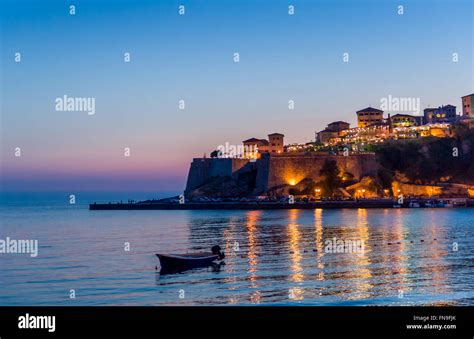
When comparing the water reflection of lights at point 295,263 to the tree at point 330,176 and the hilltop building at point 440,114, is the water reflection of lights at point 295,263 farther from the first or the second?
the hilltop building at point 440,114

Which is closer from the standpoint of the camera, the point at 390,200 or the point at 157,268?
the point at 157,268

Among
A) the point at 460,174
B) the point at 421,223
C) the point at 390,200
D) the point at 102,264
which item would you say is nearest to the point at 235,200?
the point at 390,200

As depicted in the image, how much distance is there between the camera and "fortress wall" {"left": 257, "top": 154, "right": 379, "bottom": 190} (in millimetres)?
50938

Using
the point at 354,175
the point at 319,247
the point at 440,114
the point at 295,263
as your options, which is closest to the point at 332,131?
the point at 440,114

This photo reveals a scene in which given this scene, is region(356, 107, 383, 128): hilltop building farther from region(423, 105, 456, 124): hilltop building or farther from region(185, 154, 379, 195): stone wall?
region(185, 154, 379, 195): stone wall

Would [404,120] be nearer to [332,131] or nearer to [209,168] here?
[332,131]

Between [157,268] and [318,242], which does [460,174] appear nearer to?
[318,242]

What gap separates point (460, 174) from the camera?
54.9 m

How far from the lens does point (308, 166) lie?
51500 millimetres

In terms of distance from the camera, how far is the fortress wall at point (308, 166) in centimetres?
5094

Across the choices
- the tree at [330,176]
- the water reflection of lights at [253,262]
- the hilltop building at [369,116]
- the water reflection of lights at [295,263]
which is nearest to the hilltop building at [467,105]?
the hilltop building at [369,116]

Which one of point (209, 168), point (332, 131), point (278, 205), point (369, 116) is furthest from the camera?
point (369, 116)

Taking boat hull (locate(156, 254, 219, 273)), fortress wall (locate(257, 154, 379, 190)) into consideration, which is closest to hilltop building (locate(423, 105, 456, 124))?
fortress wall (locate(257, 154, 379, 190))
